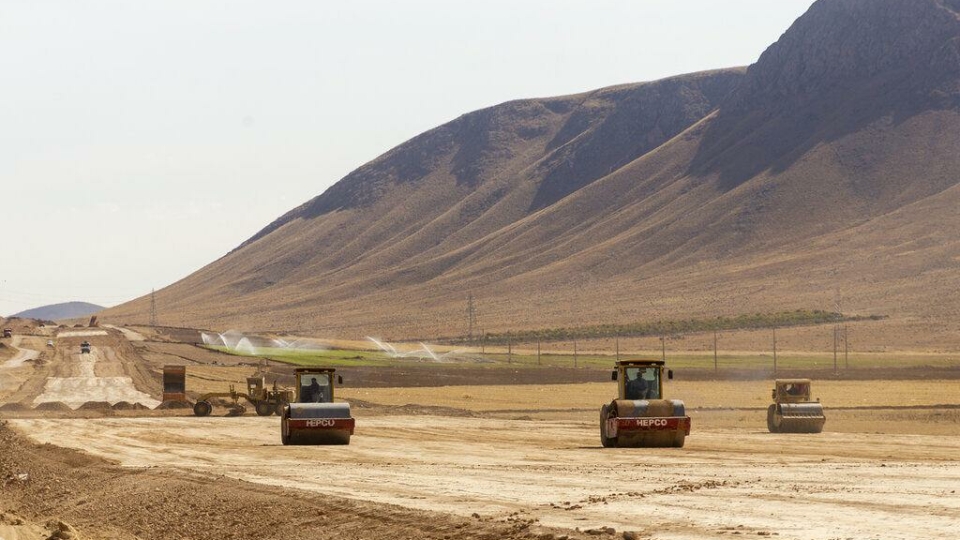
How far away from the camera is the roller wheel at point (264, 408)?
65.6m

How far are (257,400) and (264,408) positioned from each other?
52 cm

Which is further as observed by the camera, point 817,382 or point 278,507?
point 817,382

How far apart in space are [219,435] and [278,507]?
2591 centimetres

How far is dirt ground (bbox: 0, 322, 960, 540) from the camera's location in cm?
2264

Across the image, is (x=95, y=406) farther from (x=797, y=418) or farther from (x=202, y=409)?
(x=797, y=418)

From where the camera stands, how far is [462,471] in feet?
110

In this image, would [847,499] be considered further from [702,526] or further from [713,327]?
[713,327]

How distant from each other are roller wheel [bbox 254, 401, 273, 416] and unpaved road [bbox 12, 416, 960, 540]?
9.60m

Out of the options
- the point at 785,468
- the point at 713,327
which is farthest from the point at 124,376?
the point at 713,327

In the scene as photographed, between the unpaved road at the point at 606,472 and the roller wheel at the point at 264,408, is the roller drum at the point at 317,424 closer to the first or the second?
the unpaved road at the point at 606,472

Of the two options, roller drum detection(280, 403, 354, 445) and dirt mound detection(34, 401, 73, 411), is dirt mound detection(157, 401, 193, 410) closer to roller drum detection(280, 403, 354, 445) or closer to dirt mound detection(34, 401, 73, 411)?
dirt mound detection(34, 401, 73, 411)

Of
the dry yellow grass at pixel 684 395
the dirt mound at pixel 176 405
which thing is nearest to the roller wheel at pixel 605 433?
the dry yellow grass at pixel 684 395

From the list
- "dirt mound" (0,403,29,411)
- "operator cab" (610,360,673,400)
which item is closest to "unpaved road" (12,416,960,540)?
"operator cab" (610,360,673,400)

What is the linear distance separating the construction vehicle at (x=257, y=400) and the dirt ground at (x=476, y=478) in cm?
156
